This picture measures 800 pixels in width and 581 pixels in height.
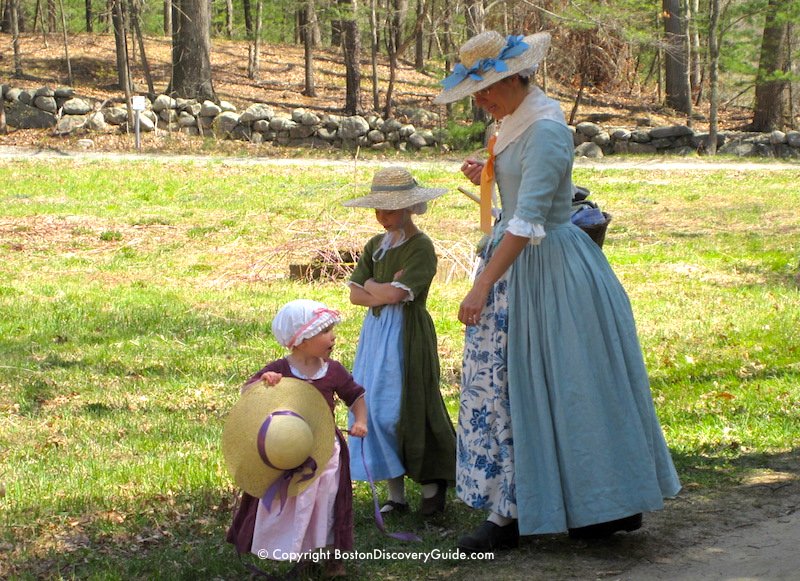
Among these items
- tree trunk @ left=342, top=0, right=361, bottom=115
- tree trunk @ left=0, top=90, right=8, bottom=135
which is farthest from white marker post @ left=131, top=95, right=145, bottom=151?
tree trunk @ left=342, top=0, right=361, bottom=115

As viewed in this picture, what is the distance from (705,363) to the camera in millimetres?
7895

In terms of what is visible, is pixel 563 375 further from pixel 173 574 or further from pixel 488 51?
pixel 173 574

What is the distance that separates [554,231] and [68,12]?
115 feet

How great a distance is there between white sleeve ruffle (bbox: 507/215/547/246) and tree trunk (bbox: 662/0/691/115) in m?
24.4

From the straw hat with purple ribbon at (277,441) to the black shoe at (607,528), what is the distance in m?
1.21

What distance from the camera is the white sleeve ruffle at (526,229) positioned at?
4.12m

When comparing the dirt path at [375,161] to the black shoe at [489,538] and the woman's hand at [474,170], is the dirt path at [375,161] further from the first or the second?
the black shoe at [489,538]

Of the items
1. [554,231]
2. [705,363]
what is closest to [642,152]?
[705,363]

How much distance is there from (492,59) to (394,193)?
873 millimetres

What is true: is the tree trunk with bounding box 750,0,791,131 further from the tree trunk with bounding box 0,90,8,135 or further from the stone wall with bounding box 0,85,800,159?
the tree trunk with bounding box 0,90,8,135

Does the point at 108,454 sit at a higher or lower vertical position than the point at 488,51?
lower

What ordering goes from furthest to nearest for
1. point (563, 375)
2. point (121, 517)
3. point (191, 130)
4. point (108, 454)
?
point (191, 130), point (108, 454), point (121, 517), point (563, 375)

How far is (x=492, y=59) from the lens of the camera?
4.27 m

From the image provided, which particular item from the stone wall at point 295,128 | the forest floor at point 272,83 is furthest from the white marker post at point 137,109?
the stone wall at point 295,128
